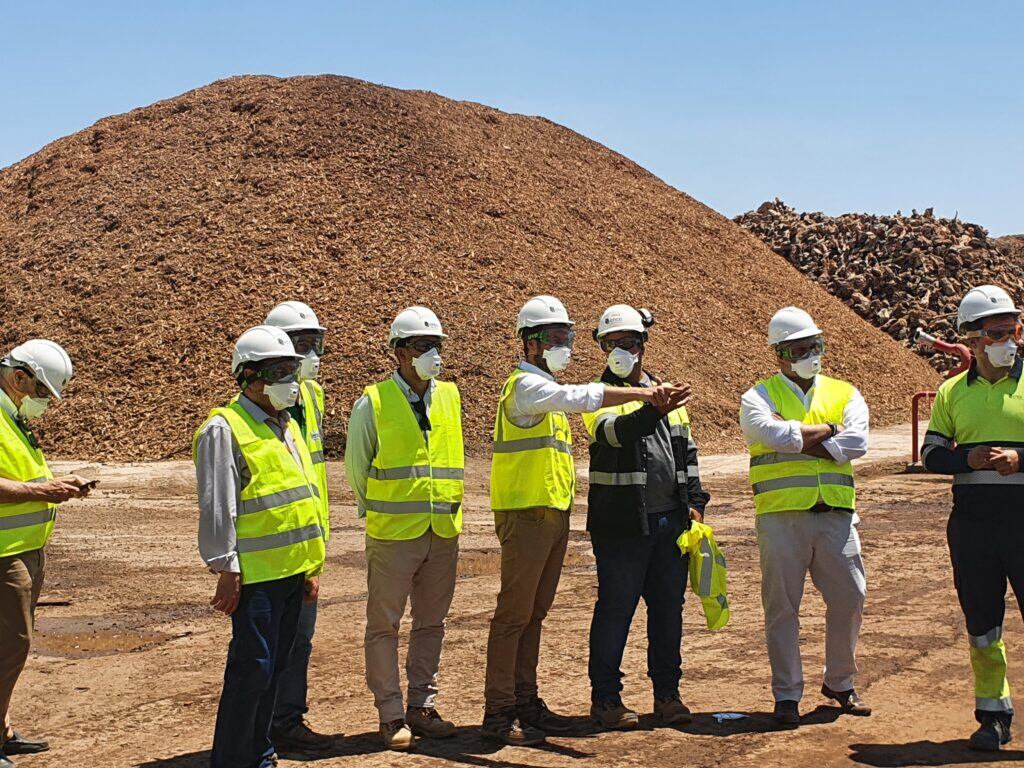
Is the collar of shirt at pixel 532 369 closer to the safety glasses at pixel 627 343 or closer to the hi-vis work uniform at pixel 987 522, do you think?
the safety glasses at pixel 627 343

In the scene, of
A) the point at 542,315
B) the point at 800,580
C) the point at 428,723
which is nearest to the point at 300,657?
the point at 428,723

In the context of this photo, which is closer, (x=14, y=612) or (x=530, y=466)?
(x=14, y=612)

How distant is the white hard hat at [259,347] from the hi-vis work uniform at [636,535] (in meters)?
2.05

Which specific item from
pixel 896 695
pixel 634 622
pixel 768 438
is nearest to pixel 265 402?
pixel 768 438

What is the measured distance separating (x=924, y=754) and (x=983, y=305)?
243cm

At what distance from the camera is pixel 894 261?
45812 mm

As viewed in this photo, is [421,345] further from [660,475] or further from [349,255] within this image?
[349,255]

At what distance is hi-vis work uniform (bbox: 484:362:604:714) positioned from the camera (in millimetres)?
6887

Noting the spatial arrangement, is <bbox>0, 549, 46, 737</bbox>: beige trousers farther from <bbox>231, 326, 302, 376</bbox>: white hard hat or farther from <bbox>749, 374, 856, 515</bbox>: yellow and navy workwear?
<bbox>749, 374, 856, 515</bbox>: yellow and navy workwear

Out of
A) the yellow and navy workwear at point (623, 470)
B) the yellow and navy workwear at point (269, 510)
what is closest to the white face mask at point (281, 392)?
the yellow and navy workwear at point (269, 510)

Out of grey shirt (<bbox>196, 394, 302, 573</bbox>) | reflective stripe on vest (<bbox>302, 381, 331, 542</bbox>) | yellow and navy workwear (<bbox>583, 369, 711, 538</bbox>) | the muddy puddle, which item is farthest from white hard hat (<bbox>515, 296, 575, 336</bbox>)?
the muddy puddle

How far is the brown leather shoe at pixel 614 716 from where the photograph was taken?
700 centimetres

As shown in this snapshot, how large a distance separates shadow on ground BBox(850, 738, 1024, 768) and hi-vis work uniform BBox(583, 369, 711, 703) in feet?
3.84

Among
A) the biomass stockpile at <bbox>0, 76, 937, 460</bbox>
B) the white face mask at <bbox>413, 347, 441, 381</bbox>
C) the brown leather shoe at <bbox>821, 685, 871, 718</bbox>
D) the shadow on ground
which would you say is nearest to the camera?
the shadow on ground
